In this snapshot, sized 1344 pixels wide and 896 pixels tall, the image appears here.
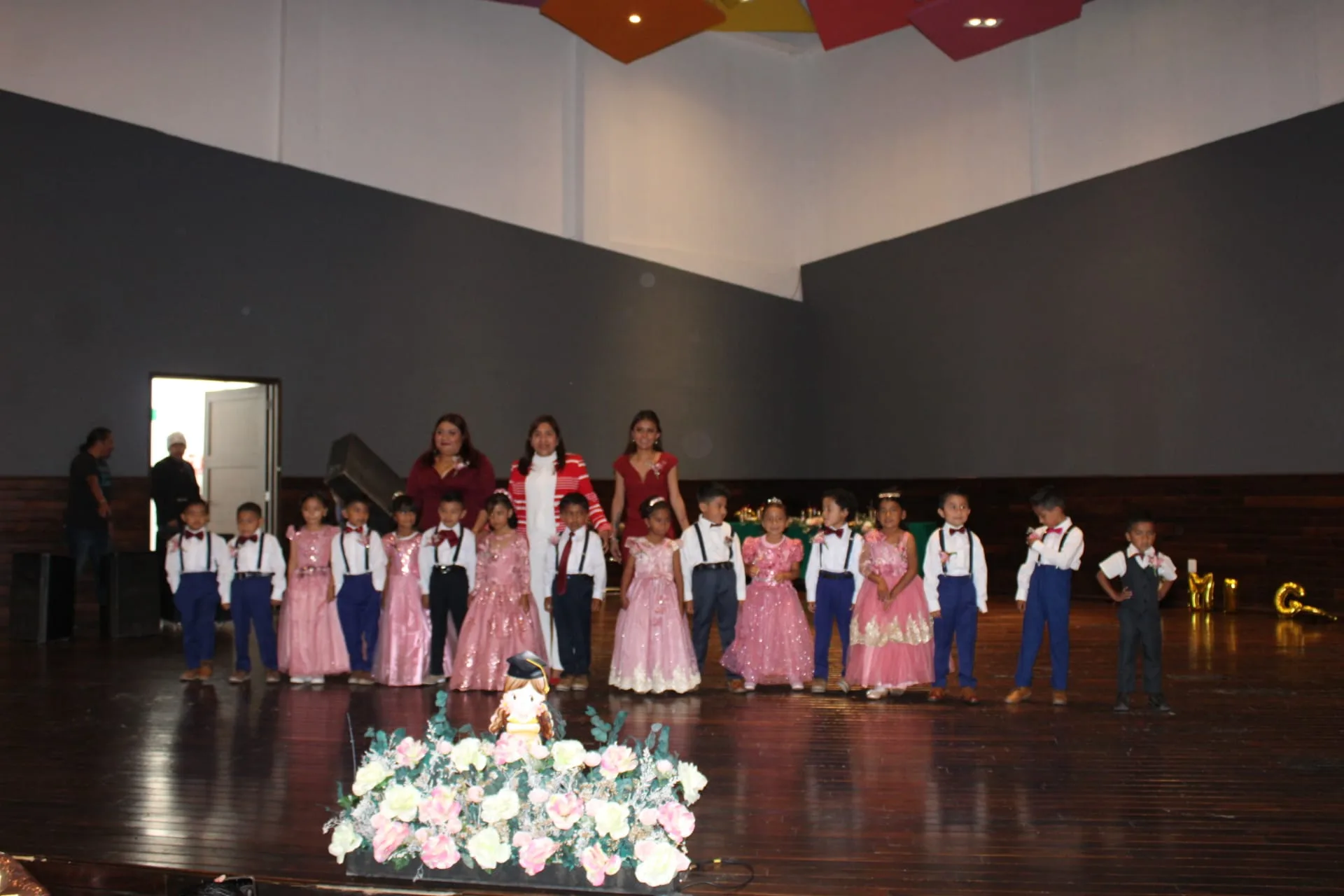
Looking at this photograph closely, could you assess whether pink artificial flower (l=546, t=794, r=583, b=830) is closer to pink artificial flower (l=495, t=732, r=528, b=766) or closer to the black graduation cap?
pink artificial flower (l=495, t=732, r=528, b=766)

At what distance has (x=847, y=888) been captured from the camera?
10.9ft

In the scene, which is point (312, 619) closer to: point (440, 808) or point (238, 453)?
point (440, 808)

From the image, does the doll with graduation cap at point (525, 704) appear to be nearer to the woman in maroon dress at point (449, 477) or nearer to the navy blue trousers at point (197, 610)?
the woman in maroon dress at point (449, 477)

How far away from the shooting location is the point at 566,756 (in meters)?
3.19

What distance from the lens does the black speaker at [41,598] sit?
881 centimetres

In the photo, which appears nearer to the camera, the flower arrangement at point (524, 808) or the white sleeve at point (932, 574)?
the flower arrangement at point (524, 808)

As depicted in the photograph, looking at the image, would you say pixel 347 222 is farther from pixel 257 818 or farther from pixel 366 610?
pixel 257 818

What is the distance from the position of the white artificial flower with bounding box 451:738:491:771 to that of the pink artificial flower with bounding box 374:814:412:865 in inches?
8.3

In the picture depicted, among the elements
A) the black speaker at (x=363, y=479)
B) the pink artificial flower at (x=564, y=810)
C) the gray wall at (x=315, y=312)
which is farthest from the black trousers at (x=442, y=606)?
the gray wall at (x=315, y=312)

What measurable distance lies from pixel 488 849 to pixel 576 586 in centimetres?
386

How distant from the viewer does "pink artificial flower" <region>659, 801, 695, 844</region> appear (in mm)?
3051

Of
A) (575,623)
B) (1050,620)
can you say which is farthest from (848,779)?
(575,623)

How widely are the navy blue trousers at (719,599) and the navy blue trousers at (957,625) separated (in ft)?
3.83

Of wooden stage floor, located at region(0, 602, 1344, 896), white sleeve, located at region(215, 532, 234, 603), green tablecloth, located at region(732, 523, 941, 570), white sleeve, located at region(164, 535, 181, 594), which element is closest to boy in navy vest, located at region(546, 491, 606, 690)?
Answer: wooden stage floor, located at region(0, 602, 1344, 896)
